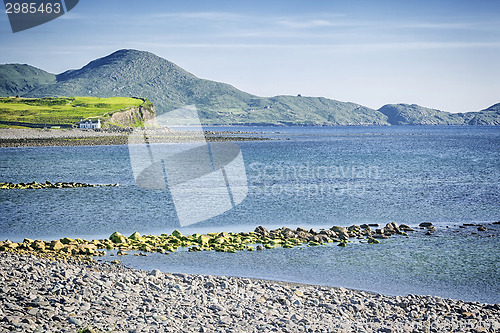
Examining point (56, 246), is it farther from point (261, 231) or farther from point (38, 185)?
point (38, 185)

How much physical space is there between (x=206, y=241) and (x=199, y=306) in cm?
1004

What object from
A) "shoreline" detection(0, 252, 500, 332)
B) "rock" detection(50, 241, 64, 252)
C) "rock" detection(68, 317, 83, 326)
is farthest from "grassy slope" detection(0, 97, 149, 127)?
"rock" detection(68, 317, 83, 326)

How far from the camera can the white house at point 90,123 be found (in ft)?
556

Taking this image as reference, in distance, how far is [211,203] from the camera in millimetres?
36906

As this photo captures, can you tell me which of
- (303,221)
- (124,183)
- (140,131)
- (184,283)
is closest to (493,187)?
(303,221)

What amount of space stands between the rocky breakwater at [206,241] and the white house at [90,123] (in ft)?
504

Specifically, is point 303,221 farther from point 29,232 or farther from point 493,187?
point 493,187

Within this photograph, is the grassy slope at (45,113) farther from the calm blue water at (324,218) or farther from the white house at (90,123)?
the calm blue water at (324,218)

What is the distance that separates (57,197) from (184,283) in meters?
27.3

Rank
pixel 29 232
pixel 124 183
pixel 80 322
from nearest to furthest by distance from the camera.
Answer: pixel 80 322 → pixel 29 232 → pixel 124 183

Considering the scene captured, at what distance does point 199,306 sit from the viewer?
13.7 m

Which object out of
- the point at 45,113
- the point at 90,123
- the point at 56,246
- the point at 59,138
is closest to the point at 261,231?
the point at 56,246

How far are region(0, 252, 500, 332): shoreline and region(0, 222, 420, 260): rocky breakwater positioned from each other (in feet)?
13.6

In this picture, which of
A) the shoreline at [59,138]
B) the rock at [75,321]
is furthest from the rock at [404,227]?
the shoreline at [59,138]
